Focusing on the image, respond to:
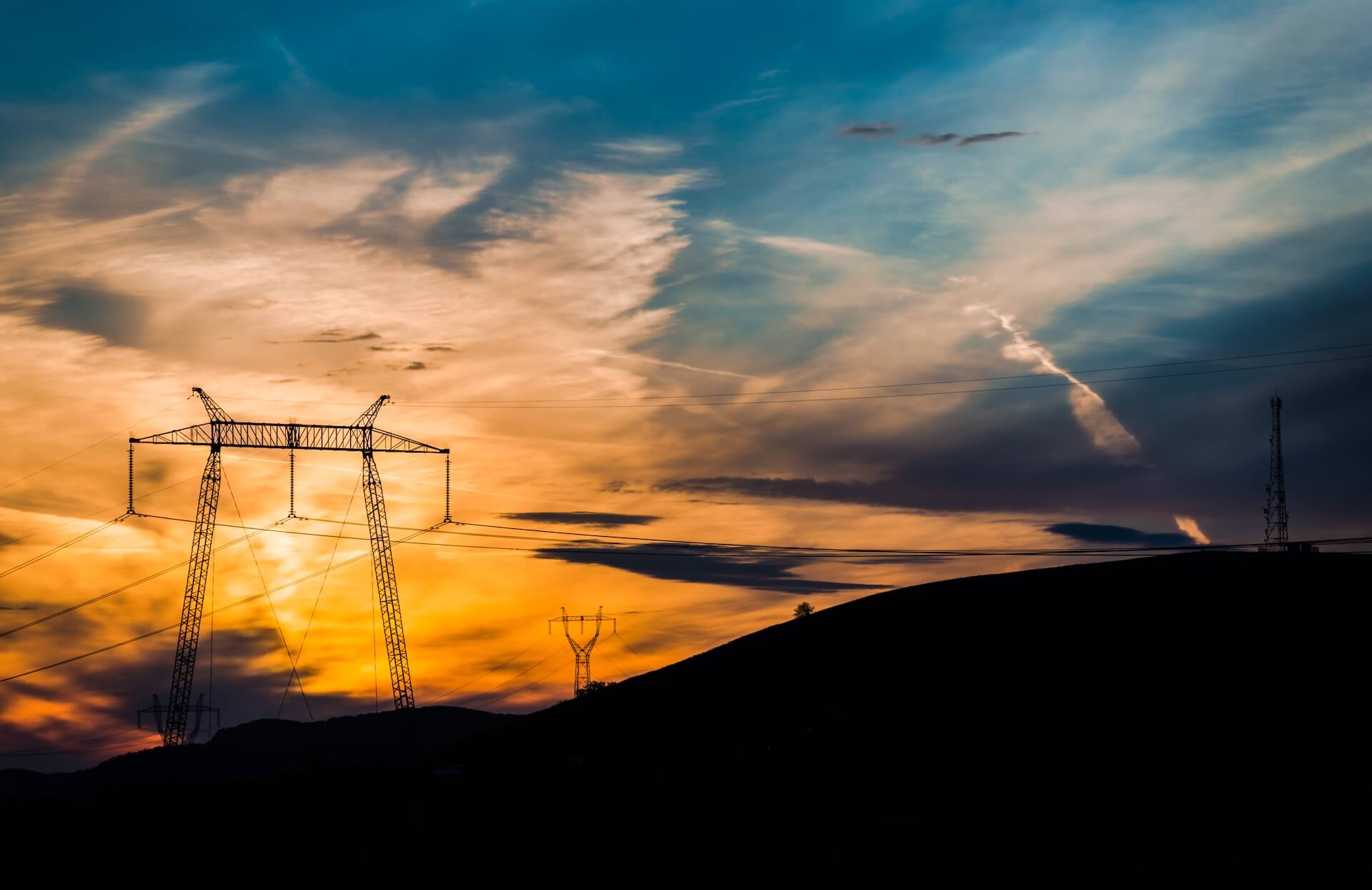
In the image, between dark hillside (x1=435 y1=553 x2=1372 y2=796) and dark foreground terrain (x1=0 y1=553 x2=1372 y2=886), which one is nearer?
dark foreground terrain (x1=0 y1=553 x2=1372 y2=886)

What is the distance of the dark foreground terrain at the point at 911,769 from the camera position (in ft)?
244

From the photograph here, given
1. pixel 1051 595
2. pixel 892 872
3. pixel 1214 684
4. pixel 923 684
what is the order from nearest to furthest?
1. pixel 892 872
2. pixel 1214 684
3. pixel 923 684
4. pixel 1051 595

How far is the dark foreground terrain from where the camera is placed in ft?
244

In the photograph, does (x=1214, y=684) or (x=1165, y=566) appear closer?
(x=1214, y=684)

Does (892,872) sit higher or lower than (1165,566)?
lower

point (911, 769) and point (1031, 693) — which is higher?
point (1031, 693)

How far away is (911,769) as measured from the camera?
115 meters

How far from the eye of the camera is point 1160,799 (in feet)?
281

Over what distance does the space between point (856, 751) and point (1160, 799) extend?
40677mm

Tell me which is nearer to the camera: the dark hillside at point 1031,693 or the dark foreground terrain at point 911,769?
the dark foreground terrain at point 911,769

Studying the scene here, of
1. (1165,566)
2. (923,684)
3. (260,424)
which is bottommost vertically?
(923,684)

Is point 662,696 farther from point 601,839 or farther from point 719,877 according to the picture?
point 719,877

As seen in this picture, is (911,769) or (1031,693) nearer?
(911,769)

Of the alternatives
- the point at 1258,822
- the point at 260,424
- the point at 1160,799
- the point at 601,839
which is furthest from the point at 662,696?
the point at 1258,822
